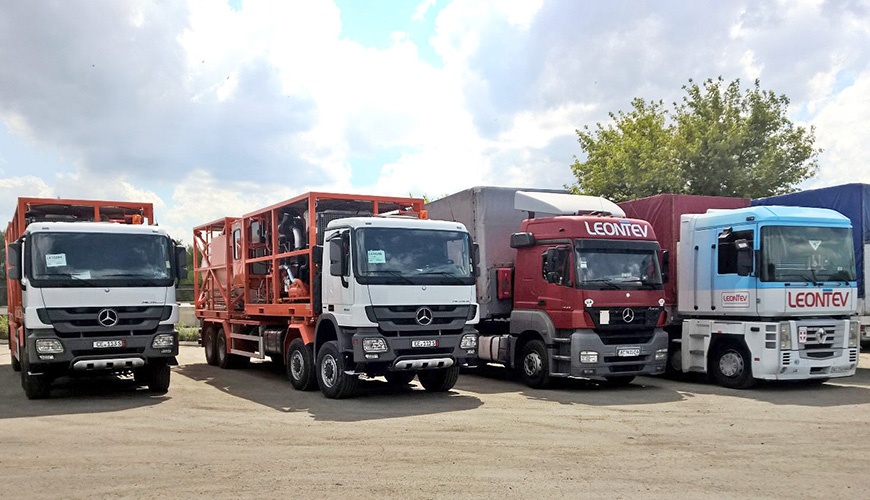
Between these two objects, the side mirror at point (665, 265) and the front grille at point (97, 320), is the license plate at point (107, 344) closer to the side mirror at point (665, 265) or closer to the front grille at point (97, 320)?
the front grille at point (97, 320)

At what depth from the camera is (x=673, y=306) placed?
14828 millimetres

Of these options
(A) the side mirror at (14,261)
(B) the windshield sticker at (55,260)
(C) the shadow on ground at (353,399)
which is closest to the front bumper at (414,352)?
(C) the shadow on ground at (353,399)

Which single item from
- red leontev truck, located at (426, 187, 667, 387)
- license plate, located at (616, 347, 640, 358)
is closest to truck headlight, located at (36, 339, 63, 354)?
red leontev truck, located at (426, 187, 667, 387)

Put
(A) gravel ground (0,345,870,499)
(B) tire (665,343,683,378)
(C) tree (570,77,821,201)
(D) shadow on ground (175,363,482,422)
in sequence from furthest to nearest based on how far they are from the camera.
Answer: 1. (C) tree (570,77,821,201)
2. (B) tire (665,343,683,378)
3. (D) shadow on ground (175,363,482,422)
4. (A) gravel ground (0,345,870,499)

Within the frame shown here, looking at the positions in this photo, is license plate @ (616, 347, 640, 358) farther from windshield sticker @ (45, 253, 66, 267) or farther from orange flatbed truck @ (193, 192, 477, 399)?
windshield sticker @ (45, 253, 66, 267)

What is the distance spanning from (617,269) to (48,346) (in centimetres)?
912

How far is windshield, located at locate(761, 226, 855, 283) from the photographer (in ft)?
41.7

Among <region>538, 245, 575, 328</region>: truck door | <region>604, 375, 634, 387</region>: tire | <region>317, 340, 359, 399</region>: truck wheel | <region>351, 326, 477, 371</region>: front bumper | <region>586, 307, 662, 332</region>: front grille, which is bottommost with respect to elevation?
<region>604, 375, 634, 387</region>: tire

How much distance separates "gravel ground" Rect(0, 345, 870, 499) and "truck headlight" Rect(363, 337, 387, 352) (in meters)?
0.85

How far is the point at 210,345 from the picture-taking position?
60.6ft

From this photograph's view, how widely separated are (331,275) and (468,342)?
7.74ft

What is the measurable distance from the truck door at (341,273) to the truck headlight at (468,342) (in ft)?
6.09

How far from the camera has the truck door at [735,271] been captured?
42.1ft

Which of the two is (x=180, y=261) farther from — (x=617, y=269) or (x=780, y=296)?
(x=780, y=296)
